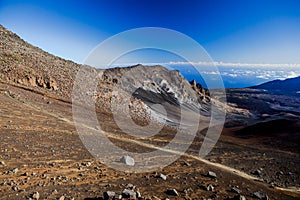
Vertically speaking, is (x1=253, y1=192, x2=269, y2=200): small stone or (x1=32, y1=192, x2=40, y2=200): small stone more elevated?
(x1=32, y1=192, x2=40, y2=200): small stone

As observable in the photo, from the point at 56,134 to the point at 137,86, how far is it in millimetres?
66248

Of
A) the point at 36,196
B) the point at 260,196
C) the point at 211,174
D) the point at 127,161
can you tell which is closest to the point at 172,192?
the point at 127,161

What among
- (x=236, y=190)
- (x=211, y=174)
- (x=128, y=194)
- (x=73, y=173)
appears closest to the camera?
(x=128, y=194)

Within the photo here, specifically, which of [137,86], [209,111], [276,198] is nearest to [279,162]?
[276,198]

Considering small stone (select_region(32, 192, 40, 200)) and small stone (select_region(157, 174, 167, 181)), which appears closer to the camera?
small stone (select_region(32, 192, 40, 200))

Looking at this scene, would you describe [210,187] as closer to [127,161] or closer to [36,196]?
[127,161]

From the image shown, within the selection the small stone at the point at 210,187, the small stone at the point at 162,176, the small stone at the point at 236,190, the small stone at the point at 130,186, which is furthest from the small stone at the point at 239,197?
the small stone at the point at 130,186

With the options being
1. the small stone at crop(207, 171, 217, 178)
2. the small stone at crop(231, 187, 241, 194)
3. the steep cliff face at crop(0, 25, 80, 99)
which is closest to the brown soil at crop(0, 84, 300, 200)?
the small stone at crop(207, 171, 217, 178)

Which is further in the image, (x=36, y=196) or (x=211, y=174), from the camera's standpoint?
(x=211, y=174)

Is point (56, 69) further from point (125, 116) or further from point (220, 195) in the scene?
point (220, 195)

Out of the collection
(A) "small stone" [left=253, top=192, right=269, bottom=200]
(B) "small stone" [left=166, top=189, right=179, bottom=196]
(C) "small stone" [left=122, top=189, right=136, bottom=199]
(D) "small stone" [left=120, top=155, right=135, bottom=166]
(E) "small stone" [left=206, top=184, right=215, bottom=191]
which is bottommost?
(A) "small stone" [left=253, top=192, right=269, bottom=200]

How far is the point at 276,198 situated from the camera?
12.9m

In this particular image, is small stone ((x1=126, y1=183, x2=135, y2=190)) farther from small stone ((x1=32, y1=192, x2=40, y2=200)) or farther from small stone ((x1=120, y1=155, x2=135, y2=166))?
small stone ((x1=32, y1=192, x2=40, y2=200))

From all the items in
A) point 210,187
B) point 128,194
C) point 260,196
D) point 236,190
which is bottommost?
point 260,196
